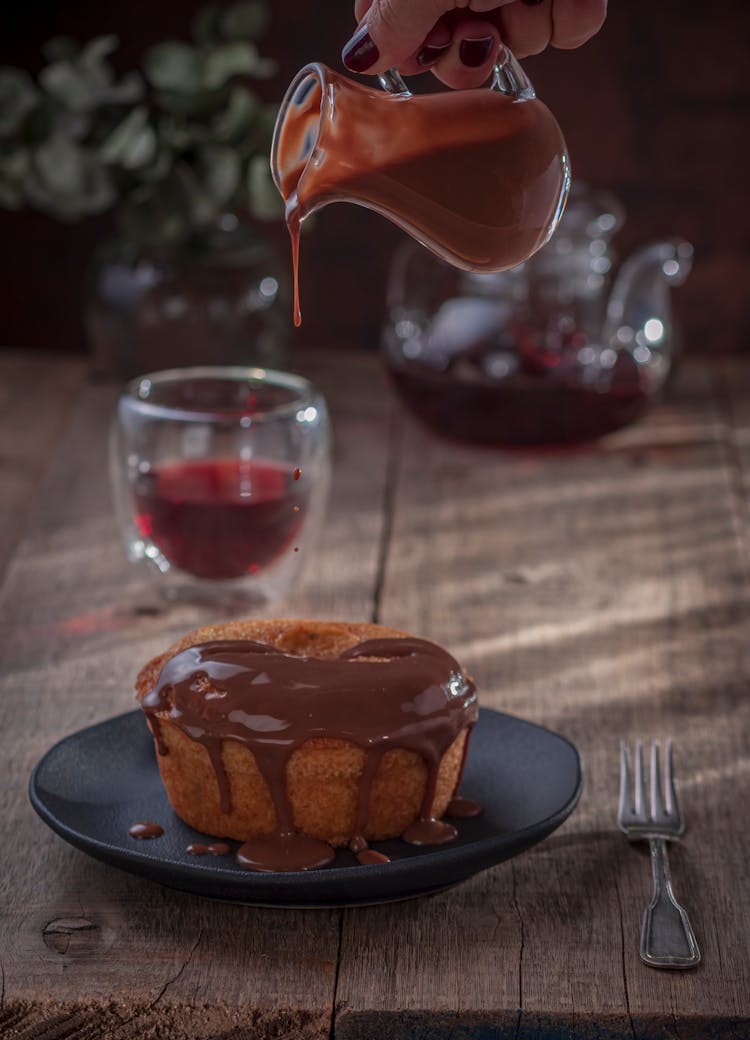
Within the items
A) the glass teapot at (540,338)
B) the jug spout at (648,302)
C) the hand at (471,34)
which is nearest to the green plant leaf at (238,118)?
the glass teapot at (540,338)

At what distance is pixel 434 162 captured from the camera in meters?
0.95

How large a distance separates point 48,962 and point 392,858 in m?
0.22

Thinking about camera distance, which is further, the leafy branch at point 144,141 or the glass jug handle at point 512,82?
the leafy branch at point 144,141

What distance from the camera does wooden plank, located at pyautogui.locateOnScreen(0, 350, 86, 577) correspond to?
1.80 m

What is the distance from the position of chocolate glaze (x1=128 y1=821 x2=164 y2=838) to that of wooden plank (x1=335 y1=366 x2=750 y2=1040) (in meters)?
0.14

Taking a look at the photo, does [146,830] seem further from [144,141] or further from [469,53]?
[144,141]

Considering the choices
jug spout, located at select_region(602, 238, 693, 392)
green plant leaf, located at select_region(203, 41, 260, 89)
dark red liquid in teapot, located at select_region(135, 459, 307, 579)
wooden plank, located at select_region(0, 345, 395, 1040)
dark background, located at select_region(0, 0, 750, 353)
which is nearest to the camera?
wooden plank, located at select_region(0, 345, 395, 1040)

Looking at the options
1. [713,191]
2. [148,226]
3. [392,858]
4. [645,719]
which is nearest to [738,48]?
[713,191]

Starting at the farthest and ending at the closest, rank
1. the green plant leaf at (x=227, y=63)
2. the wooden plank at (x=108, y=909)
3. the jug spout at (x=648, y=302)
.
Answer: the green plant leaf at (x=227, y=63), the jug spout at (x=648, y=302), the wooden plank at (x=108, y=909)

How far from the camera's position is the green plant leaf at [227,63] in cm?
204

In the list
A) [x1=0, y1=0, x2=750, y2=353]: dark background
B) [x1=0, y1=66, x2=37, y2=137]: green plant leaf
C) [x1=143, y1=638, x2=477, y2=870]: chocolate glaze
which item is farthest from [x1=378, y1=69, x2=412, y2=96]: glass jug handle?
[x1=0, y1=0, x2=750, y2=353]: dark background

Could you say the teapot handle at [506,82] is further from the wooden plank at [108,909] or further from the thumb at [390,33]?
the wooden plank at [108,909]

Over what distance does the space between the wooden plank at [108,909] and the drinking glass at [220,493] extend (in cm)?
4

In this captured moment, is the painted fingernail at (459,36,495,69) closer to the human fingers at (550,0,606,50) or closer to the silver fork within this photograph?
the human fingers at (550,0,606,50)
